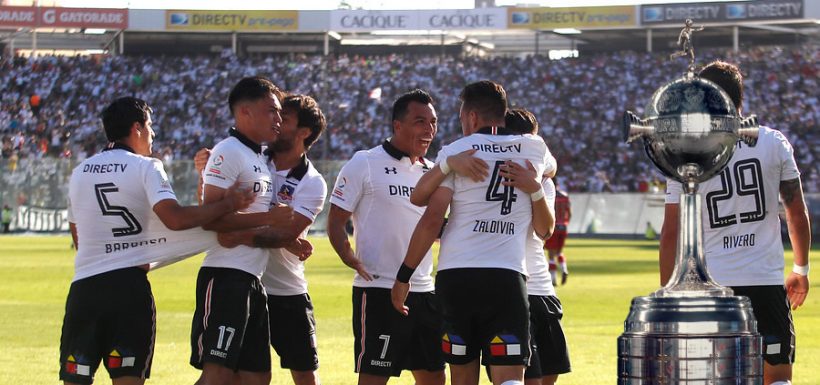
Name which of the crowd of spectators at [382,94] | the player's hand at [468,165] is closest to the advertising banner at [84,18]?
the crowd of spectators at [382,94]

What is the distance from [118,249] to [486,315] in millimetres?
2014

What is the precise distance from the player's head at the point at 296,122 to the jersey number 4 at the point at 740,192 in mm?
2456

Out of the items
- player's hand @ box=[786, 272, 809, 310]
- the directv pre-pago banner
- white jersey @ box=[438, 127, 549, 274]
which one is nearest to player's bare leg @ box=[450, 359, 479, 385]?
white jersey @ box=[438, 127, 549, 274]

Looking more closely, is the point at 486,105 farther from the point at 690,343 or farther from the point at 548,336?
the point at 690,343

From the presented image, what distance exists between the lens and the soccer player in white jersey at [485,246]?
6992mm

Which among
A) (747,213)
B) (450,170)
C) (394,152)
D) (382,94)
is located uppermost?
(382,94)

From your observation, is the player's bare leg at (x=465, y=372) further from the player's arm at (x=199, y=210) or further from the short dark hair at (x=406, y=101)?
the short dark hair at (x=406, y=101)

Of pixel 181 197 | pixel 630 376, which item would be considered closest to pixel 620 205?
pixel 181 197

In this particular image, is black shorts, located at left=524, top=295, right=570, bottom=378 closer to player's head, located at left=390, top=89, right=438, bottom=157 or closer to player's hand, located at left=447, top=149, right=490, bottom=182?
player's head, located at left=390, top=89, right=438, bottom=157

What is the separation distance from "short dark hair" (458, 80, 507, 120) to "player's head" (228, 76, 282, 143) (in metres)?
1.19

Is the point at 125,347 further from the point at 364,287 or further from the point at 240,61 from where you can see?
the point at 240,61

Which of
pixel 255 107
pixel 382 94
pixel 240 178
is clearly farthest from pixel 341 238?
pixel 382 94

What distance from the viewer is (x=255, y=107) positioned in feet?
25.5

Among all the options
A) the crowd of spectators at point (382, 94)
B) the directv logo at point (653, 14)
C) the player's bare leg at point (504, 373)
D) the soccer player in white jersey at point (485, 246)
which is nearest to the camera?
the player's bare leg at point (504, 373)
